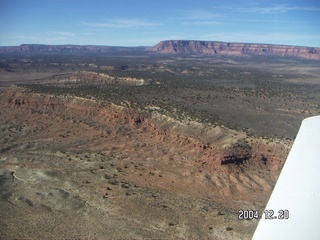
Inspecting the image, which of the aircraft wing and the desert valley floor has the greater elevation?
the aircraft wing

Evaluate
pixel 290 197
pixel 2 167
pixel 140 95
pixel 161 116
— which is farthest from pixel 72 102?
pixel 290 197

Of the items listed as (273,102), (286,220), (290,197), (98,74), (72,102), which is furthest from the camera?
(98,74)

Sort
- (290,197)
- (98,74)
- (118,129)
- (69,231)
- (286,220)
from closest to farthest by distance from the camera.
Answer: (286,220) < (290,197) < (69,231) < (118,129) < (98,74)

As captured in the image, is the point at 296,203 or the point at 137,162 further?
the point at 137,162

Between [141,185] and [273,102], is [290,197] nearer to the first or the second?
[141,185]

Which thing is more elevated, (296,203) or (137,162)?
(296,203)

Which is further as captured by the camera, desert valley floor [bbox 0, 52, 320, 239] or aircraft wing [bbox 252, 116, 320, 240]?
desert valley floor [bbox 0, 52, 320, 239]

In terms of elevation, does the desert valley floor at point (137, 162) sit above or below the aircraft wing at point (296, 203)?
below

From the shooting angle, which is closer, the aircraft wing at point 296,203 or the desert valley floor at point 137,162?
the aircraft wing at point 296,203
